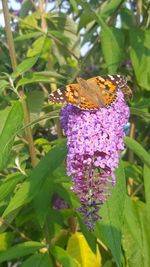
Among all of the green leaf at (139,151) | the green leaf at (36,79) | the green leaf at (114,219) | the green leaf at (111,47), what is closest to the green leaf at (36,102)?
the green leaf at (111,47)

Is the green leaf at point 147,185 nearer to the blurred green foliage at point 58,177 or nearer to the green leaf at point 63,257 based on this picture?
the blurred green foliage at point 58,177

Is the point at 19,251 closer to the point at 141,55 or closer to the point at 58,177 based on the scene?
the point at 58,177

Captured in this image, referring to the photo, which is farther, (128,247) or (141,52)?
(141,52)

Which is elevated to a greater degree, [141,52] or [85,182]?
[141,52]

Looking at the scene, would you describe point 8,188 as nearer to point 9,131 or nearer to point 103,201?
point 9,131

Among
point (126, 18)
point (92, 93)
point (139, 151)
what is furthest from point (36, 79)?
point (126, 18)

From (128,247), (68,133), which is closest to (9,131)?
(68,133)

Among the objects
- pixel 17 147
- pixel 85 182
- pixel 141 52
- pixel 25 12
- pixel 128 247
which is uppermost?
pixel 25 12
